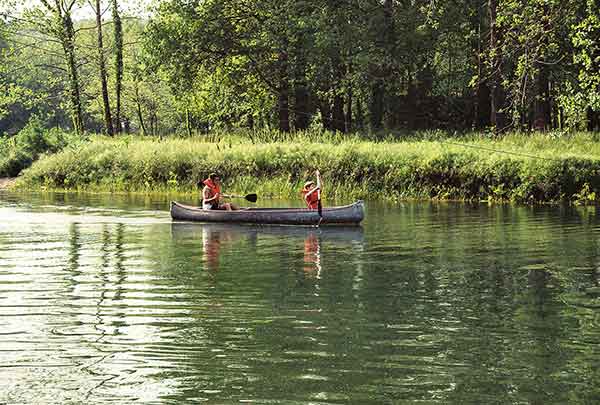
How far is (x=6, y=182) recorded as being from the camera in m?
43.8

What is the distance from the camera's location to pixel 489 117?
45.7m

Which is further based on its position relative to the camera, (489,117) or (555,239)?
(489,117)

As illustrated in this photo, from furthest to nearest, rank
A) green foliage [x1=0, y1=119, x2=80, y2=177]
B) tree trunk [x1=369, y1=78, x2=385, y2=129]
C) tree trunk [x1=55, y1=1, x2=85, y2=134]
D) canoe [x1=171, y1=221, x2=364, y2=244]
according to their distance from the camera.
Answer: tree trunk [x1=55, y1=1, x2=85, y2=134] < tree trunk [x1=369, y1=78, x2=385, y2=129] < green foliage [x1=0, y1=119, x2=80, y2=177] < canoe [x1=171, y1=221, x2=364, y2=244]

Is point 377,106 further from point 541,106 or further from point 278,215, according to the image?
point 278,215

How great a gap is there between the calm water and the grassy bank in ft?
23.0

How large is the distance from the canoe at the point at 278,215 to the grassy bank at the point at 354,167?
791 centimetres

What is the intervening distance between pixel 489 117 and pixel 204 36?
518 inches

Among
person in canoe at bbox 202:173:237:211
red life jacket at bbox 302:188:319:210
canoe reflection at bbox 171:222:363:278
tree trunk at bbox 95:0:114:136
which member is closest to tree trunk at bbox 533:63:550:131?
red life jacket at bbox 302:188:319:210

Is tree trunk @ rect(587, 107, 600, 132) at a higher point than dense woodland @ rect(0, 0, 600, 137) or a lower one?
lower

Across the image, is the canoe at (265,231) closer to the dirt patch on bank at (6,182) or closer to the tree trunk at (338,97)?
the dirt patch on bank at (6,182)

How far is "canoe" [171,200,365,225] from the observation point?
24.7 m

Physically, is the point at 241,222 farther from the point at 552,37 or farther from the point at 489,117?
the point at 489,117

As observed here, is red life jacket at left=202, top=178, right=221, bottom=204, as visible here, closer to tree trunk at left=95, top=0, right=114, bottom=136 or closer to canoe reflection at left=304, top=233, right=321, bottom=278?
canoe reflection at left=304, top=233, right=321, bottom=278

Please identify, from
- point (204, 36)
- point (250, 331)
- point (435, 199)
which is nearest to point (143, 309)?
point (250, 331)
